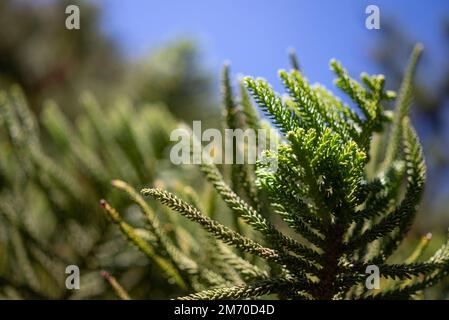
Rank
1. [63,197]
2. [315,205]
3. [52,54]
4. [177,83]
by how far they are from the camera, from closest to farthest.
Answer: [315,205] → [63,197] → [177,83] → [52,54]

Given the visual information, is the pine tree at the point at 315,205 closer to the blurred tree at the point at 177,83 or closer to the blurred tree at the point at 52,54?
the blurred tree at the point at 177,83

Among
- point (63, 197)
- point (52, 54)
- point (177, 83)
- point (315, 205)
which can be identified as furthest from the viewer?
point (52, 54)

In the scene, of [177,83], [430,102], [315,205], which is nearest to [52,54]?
[177,83]

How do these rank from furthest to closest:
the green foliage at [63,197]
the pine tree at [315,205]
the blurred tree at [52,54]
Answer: the blurred tree at [52,54], the green foliage at [63,197], the pine tree at [315,205]

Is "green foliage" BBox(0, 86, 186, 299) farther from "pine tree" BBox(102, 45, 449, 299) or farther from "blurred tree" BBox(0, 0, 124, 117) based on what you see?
"blurred tree" BBox(0, 0, 124, 117)

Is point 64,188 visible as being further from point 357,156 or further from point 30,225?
point 357,156

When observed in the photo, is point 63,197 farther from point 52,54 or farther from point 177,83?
point 52,54

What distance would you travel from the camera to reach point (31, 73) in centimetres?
294

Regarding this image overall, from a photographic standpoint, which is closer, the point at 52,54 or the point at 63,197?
the point at 63,197

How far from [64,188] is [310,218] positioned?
0.68 meters

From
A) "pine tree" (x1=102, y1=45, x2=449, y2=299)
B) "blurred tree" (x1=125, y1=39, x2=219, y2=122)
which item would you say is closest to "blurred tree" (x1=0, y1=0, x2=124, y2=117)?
"blurred tree" (x1=125, y1=39, x2=219, y2=122)

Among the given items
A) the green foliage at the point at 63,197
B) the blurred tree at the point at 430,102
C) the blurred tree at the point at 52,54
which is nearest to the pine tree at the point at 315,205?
the green foliage at the point at 63,197

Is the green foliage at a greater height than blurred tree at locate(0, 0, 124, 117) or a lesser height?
lesser

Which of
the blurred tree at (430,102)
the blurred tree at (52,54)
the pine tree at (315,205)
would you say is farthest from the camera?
the blurred tree at (52,54)
